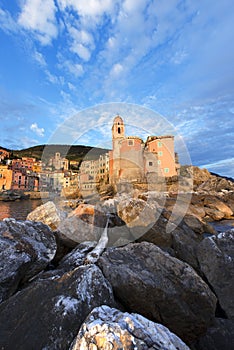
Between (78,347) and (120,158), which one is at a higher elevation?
(120,158)

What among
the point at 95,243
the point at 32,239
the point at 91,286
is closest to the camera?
the point at 91,286

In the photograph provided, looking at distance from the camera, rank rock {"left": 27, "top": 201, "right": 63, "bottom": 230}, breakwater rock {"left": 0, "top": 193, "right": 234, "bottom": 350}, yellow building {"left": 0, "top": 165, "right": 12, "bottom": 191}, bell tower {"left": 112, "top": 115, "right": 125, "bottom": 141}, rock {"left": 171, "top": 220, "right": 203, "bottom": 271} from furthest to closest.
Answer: yellow building {"left": 0, "top": 165, "right": 12, "bottom": 191}
bell tower {"left": 112, "top": 115, "right": 125, "bottom": 141}
rock {"left": 27, "top": 201, "right": 63, "bottom": 230}
rock {"left": 171, "top": 220, "right": 203, "bottom": 271}
breakwater rock {"left": 0, "top": 193, "right": 234, "bottom": 350}

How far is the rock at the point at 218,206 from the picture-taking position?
1733 centimetres

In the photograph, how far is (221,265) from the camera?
12.6 ft

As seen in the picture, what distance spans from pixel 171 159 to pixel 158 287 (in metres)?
37.9

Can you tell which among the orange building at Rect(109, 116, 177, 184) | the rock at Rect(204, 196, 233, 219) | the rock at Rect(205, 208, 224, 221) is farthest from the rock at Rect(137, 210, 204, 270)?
the orange building at Rect(109, 116, 177, 184)

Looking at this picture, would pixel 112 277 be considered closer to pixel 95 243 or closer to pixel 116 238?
pixel 95 243

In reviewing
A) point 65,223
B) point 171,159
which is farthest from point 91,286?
point 171,159

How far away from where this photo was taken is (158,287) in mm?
2838

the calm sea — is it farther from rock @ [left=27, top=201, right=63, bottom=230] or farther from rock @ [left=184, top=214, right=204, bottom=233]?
rock @ [left=184, top=214, right=204, bottom=233]

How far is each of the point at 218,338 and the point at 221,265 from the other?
1322mm

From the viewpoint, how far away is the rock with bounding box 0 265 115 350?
76.3 inches

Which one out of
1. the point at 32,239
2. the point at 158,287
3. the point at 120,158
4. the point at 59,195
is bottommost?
the point at 59,195

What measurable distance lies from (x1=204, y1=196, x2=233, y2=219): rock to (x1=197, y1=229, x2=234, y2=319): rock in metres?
15.0
